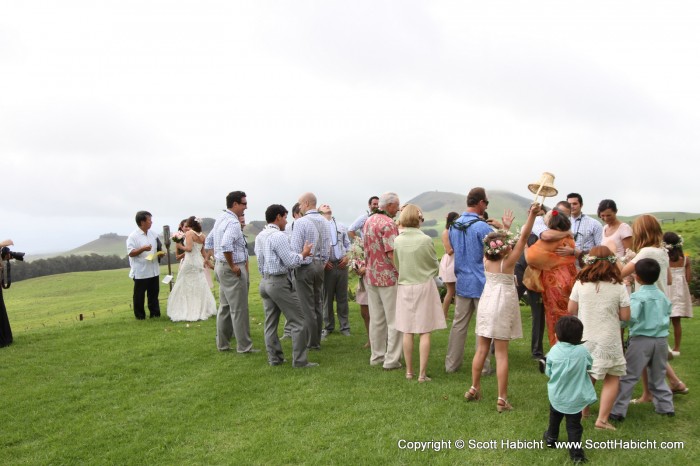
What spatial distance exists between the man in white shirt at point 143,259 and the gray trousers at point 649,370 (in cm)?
1139

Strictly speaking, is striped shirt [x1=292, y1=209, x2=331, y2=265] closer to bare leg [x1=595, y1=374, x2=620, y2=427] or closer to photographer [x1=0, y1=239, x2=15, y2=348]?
bare leg [x1=595, y1=374, x2=620, y2=427]

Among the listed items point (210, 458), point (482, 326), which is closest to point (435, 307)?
point (482, 326)

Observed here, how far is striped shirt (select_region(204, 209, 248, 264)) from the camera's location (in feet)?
31.5

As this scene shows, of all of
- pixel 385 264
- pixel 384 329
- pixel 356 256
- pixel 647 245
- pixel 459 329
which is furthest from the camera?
pixel 356 256

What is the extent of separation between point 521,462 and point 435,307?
308cm

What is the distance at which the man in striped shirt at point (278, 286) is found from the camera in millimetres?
8844

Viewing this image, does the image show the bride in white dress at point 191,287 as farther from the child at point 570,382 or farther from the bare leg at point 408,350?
the child at point 570,382

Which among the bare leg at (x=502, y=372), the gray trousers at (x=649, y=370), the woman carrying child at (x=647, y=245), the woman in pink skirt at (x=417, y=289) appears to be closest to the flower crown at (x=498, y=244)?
the bare leg at (x=502, y=372)

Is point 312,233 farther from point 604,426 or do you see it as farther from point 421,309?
point 604,426

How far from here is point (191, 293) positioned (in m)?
14.1

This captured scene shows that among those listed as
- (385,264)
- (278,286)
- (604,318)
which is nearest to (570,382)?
(604,318)

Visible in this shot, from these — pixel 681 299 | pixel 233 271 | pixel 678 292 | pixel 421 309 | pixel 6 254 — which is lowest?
pixel 681 299

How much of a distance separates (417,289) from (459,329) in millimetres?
1051

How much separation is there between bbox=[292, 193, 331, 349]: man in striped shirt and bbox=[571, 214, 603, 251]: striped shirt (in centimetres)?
474
